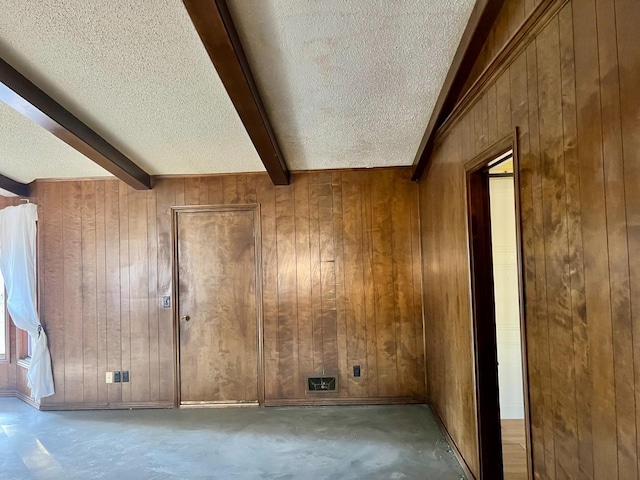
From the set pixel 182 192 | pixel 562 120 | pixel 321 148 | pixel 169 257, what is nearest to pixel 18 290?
pixel 169 257

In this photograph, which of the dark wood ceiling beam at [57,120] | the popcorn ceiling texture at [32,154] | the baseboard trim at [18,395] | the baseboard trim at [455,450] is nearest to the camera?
the dark wood ceiling beam at [57,120]

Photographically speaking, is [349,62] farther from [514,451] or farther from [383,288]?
[514,451]

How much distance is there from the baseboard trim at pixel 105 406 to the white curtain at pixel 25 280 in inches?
5.6

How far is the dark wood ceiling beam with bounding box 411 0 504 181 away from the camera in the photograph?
1537mm

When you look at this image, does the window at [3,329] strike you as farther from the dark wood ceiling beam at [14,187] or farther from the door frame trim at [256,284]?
the door frame trim at [256,284]

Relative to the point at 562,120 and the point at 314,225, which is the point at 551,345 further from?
the point at 314,225

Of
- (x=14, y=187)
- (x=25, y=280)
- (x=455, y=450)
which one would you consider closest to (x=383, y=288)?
(x=455, y=450)

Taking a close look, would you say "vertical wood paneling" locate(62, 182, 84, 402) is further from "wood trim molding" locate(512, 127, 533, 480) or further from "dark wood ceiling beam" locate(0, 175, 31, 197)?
"wood trim molding" locate(512, 127, 533, 480)

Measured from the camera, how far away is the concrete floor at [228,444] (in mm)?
2389

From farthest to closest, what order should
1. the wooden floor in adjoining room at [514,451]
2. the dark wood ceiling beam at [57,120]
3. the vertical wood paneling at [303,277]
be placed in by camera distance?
the vertical wood paneling at [303,277] < the wooden floor in adjoining room at [514,451] < the dark wood ceiling beam at [57,120]

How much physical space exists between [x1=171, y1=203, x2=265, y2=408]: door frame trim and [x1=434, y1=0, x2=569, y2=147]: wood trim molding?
2.07 m

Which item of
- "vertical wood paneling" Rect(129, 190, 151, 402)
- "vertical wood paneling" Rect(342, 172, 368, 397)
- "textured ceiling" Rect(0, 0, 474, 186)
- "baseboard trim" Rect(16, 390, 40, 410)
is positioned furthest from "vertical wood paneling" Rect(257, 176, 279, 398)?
"baseboard trim" Rect(16, 390, 40, 410)

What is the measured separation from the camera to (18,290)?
347 centimetres

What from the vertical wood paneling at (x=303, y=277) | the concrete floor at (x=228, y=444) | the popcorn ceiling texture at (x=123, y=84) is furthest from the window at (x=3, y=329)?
the vertical wood paneling at (x=303, y=277)
